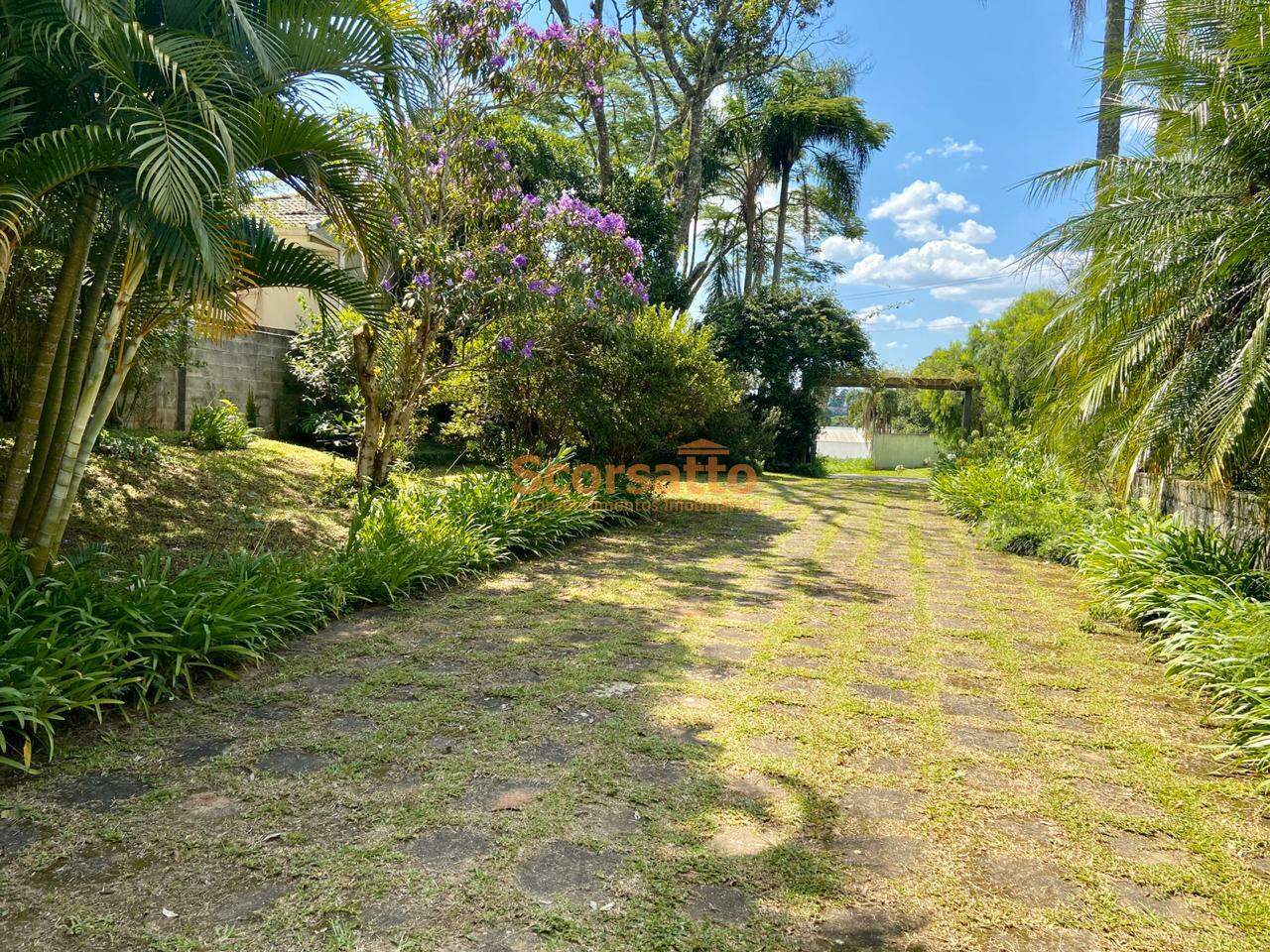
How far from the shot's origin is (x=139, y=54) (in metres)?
3.23

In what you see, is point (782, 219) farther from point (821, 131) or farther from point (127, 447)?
point (127, 447)

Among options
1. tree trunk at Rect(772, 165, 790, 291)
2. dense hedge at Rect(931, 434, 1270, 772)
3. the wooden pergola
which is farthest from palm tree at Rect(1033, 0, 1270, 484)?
tree trunk at Rect(772, 165, 790, 291)

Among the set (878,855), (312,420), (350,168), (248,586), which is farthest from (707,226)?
(878,855)

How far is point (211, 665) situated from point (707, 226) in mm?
21530

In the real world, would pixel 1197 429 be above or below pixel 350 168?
below

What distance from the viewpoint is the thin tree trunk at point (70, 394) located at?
12.8 feet

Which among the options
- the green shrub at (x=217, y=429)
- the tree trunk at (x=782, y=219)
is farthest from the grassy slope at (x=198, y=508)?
the tree trunk at (x=782, y=219)

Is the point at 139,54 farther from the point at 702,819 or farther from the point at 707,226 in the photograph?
the point at 707,226

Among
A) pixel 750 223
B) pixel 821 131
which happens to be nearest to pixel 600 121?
pixel 821 131

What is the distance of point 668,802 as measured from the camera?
2400 millimetres

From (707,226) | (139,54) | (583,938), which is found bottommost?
(583,938)

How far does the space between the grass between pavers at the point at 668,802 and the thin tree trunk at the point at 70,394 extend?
1647mm

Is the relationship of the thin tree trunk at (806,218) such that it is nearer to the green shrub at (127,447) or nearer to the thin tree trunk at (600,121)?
the thin tree trunk at (600,121)

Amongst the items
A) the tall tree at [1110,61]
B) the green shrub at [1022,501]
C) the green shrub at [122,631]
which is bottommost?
the green shrub at [122,631]
